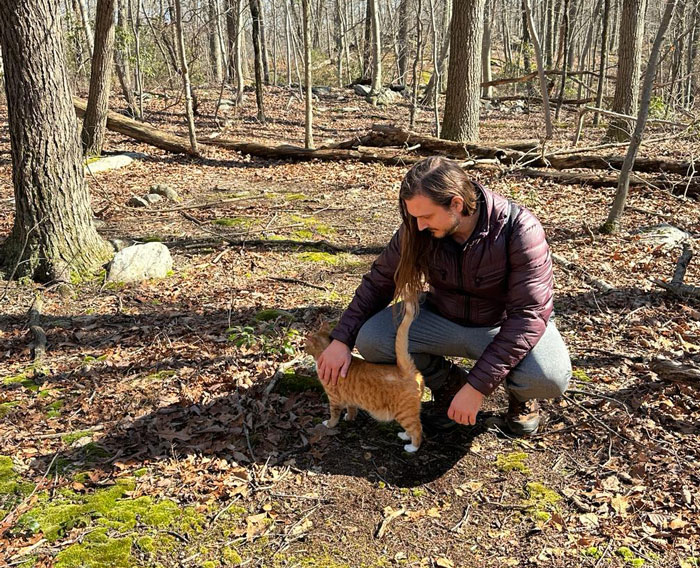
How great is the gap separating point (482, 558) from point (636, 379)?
2.03 metres

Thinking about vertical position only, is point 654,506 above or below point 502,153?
below

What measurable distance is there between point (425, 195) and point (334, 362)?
1.16 meters

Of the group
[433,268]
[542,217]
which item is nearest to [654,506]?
[433,268]

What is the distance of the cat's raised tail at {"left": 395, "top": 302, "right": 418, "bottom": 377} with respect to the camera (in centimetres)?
305

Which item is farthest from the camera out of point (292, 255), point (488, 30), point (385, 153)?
point (488, 30)

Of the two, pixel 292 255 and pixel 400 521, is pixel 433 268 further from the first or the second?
pixel 292 255

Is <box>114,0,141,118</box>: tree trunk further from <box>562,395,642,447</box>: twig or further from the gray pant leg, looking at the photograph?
<box>562,395,642,447</box>: twig

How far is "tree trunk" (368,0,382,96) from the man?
2132 centimetres

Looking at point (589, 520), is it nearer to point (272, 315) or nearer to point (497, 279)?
point (497, 279)

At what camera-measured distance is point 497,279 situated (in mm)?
3102

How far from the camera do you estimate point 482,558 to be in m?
2.68

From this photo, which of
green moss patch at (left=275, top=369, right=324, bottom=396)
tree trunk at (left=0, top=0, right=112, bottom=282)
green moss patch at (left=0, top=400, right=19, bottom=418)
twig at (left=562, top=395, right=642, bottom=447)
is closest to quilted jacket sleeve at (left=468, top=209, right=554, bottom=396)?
twig at (left=562, top=395, right=642, bottom=447)

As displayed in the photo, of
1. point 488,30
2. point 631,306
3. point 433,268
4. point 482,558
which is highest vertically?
point 488,30

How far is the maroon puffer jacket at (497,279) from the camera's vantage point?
2934 millimetres
